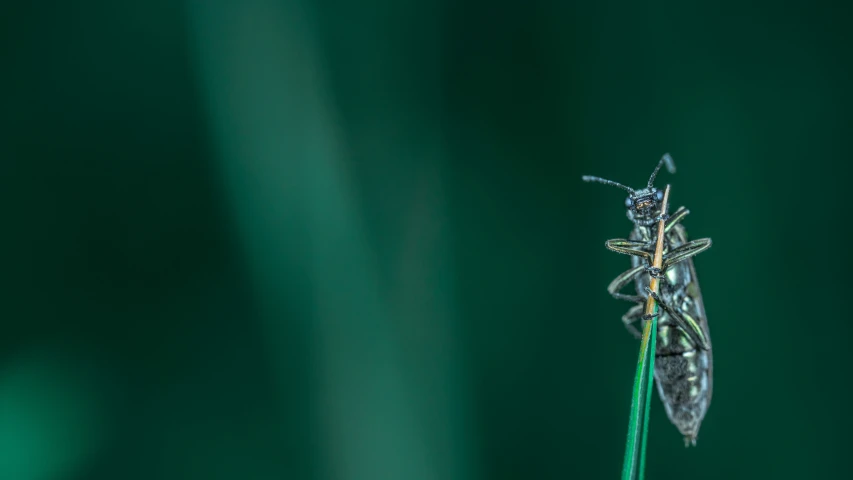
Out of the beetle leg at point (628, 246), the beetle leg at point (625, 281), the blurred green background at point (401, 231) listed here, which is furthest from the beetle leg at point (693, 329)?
the blurred green background at point (401, 231)

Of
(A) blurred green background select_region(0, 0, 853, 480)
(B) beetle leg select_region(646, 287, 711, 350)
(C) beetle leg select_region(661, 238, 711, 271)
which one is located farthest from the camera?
(A) blurred green background select_region(0, 0, 853, 480)

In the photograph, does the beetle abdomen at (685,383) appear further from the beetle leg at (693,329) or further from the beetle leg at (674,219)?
the beetle leg at (674,219)

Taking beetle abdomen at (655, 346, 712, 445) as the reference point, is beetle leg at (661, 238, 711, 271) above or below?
above

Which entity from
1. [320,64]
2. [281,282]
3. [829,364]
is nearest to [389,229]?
[281,282]

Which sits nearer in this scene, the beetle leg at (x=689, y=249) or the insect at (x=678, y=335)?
the beetle leg at (x=689, y=249)

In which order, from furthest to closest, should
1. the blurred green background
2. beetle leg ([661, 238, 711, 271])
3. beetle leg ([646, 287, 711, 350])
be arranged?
the blurred green background
beetle leg ([646, 287, 711, 350])
beetle leg ([661, 238, 711, 271])

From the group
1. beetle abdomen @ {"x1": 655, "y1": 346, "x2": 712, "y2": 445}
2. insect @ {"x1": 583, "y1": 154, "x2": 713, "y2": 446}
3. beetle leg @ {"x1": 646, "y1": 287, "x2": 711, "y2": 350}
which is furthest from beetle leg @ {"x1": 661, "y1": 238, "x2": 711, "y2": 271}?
beetle abdomen @ {"x1": 655, "y1": 346, "x2": 712, "y2": 445}

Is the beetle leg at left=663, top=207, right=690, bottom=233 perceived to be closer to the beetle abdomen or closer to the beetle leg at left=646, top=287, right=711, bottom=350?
the beetle leg at left=646, top=287, right=711, bottom=350

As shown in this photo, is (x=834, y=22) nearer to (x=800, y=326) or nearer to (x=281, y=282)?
(x=800, y=326)

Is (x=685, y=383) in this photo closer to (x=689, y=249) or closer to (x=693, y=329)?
(x=693, y=329)
